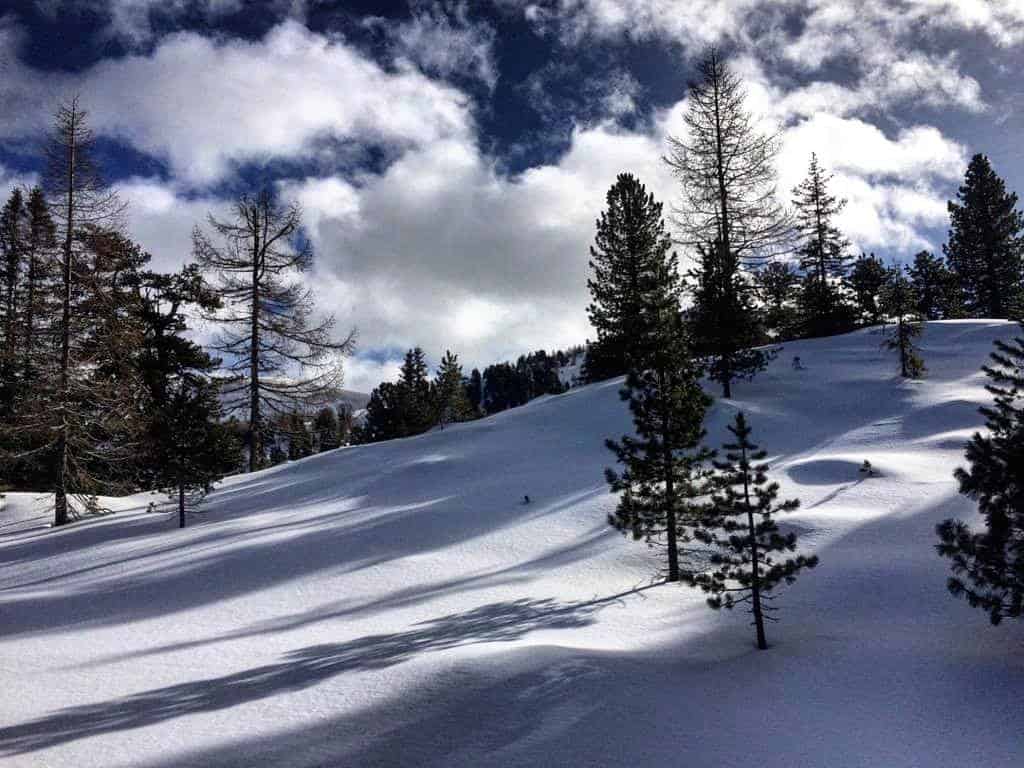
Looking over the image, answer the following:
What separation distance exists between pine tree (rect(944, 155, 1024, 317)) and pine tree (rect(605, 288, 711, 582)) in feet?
142

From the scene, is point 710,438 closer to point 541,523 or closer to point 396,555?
point 541,523

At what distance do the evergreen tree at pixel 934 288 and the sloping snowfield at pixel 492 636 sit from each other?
29.2 meters

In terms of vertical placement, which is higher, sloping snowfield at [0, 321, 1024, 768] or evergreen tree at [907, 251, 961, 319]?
evergreen tree at [907, 251, 961, 319]

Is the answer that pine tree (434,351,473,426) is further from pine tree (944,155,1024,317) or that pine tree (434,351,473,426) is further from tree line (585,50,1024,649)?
pine tree (944,155,1024,317)

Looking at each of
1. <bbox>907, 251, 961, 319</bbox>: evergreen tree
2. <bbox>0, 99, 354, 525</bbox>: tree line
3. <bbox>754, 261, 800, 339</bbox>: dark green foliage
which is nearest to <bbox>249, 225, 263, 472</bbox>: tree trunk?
<bbox>0, 99, 354, 525</bbox>: tree line

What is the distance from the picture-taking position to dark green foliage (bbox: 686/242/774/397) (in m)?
22.5

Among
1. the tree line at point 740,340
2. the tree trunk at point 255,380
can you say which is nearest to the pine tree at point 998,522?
the tree line at point 740,340

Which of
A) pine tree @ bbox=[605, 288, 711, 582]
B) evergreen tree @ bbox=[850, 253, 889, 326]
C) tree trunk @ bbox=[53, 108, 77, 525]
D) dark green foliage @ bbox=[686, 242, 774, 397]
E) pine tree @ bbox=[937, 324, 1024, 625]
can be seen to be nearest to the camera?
pine tree @ bbox=[937, 324, 1024, 625]

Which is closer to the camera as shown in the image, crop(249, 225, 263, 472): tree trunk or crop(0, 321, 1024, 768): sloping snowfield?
crop(0, 321, 1024, 768): sloping snowfield

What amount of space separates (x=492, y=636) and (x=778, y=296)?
36919 millimetres

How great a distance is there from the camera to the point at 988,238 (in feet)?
131

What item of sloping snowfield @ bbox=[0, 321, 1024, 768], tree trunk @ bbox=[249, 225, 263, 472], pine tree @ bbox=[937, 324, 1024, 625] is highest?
tree trunk @ bbox=[249, 225, 263, 472]

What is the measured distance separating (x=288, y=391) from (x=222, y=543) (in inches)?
472

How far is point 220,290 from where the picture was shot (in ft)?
82.7
